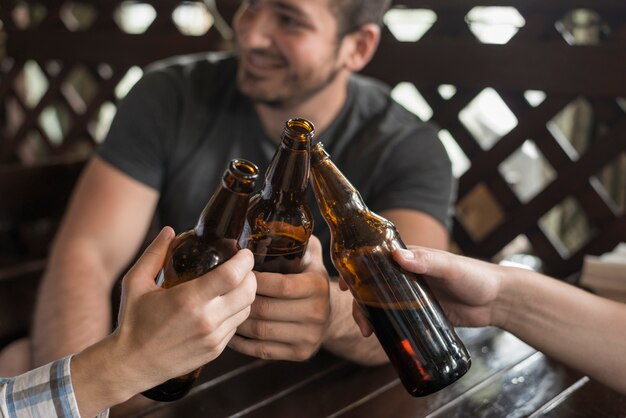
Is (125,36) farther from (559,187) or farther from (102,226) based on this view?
(559,187)

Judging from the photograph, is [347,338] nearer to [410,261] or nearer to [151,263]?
[410,261]

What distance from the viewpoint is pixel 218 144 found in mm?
1458

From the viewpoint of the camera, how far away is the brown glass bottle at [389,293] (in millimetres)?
723

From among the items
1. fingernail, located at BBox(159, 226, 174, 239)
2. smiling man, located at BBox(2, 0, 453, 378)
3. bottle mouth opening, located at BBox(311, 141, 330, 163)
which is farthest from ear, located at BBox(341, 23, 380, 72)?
fingernail, located at BBox(159, 226, 174, 239)

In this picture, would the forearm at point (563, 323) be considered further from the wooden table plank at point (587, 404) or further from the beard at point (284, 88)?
the beard at point (284, 88)

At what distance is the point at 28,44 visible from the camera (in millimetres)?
2561

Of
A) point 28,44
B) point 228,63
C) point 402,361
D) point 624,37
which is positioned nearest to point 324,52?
point 228,63

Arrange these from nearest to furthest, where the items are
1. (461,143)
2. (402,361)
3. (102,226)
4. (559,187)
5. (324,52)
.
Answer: (402,361) → (102,226) → (324,52) → (559,187) → (461,143)

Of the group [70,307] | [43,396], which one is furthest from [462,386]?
[70,307]

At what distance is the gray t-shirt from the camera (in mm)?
1401

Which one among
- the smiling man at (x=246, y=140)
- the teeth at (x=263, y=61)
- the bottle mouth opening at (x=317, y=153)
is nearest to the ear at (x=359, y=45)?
the smiling man at (x=246, y=140)

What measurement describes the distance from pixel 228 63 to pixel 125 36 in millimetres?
870

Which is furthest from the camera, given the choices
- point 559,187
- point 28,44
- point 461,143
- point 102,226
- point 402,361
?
point 28,44

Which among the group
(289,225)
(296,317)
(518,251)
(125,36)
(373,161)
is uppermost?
(289,225)
